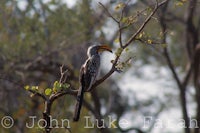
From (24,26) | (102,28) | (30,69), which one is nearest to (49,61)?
(30,69)

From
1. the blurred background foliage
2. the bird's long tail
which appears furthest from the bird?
the blurred background foliage

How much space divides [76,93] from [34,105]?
18.3ft

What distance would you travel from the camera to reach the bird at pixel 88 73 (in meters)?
5.64

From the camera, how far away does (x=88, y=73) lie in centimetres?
599

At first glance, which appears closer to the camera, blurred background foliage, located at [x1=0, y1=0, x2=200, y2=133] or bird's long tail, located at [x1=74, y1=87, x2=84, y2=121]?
bird's long tail, located at [x1=74, y1=87, x2=84, y2=121]

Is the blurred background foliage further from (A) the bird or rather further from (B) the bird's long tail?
(B) the bird's long tail

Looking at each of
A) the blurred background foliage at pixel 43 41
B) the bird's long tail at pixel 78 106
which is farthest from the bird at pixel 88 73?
the blurred background foliage at pixel 43 41

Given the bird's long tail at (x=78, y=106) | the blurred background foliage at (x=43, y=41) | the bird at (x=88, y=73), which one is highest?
the blurred background foliage at (x=43, y=41)

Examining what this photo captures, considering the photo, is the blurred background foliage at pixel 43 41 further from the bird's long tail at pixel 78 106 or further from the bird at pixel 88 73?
the bird's long tail at pixel 78 106

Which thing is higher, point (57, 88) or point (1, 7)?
point (1, 7)

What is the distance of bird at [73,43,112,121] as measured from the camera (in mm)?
5641

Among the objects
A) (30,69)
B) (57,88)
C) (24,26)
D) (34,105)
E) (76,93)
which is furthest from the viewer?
(34,105)

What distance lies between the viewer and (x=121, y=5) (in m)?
5.77

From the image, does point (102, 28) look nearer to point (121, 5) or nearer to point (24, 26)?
point (24, 26)
